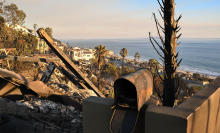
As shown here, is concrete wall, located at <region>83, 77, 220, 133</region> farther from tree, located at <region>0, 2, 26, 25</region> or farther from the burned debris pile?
tree, located at <region>0, 2, 26, 25</region>

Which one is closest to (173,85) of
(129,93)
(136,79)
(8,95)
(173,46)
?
(173,46)

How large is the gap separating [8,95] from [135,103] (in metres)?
8.75

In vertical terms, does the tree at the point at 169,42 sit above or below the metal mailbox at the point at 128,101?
above

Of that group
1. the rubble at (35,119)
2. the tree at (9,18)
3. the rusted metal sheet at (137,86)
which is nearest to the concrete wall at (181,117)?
the rusted metal sheet at (137,86)

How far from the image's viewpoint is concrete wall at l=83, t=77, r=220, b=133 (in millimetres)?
2137

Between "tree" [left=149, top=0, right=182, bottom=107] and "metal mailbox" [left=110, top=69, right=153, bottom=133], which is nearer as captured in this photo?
"metal mailbox" [left=110, top=69, right=153, bottom=133]

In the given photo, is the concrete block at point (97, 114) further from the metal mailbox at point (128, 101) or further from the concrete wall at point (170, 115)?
the metal mailbox at point (128, 101)

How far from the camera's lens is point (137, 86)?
2461mm

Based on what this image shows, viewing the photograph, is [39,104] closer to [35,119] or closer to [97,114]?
[35,119]

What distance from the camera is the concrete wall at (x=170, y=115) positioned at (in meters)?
2.14

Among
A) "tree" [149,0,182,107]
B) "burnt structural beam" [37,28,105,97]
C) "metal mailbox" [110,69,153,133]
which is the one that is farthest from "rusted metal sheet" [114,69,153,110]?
"burnt structural beam" [37,28,105,97]

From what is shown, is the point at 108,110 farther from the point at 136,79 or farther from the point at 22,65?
the point at 22,65

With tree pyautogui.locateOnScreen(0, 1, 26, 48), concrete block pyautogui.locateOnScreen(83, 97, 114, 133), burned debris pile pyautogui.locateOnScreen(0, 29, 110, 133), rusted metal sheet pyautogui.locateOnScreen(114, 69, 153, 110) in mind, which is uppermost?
tree pyautogui.locateOnScreen(0, 1, 26, 48)

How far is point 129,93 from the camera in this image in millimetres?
3053
